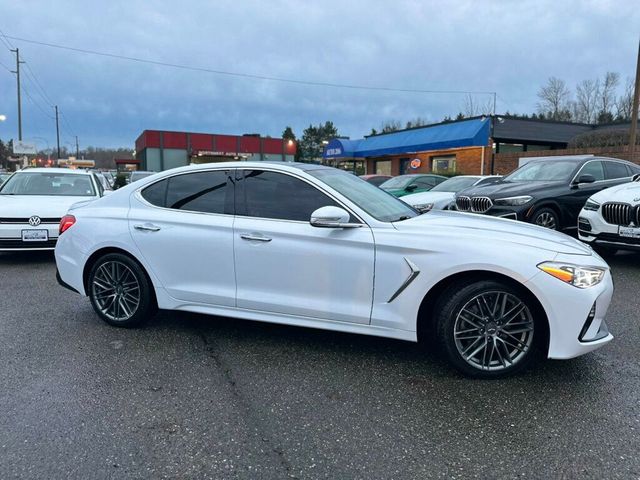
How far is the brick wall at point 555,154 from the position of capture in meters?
18.2

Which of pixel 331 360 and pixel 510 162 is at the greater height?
pixel 510 162

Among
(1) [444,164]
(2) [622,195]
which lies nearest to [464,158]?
(1) [444,164]

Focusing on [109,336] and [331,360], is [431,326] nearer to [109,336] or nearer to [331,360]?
[331,360]

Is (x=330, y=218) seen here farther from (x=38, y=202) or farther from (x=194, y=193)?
(x=38, y=202)

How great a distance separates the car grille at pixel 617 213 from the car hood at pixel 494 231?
3.57m

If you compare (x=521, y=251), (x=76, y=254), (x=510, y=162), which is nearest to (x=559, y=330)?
(x=521, y=251)

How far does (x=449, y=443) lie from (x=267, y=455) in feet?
3.27

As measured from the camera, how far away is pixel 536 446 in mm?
2645

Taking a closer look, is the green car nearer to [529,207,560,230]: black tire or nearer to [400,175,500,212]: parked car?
[400,175,500,212]: parked car

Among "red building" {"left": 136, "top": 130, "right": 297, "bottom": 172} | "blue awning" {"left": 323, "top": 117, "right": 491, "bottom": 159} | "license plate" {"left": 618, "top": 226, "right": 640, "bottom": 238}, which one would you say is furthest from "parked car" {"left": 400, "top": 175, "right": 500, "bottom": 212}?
"red building" {"left": 136, "top": 130, "right": 297, "bottom": 172}

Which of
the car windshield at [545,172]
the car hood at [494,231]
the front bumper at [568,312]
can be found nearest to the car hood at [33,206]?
the car hood at [494,231]

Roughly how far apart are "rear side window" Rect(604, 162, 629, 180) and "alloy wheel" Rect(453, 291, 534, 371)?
289 inches

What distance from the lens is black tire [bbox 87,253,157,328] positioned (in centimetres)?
442

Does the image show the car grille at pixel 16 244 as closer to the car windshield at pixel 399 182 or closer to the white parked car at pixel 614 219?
the white parked car at pixel 614 219
